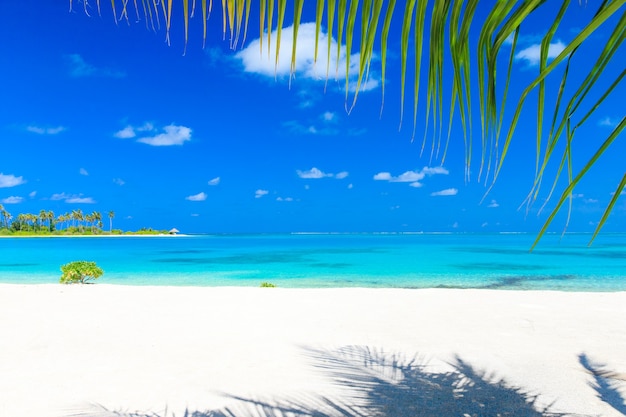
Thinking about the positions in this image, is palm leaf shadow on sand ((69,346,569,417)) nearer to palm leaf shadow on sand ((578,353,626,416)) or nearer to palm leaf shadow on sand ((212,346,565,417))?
palm leaf shadow on sand ((212,346,565,417))

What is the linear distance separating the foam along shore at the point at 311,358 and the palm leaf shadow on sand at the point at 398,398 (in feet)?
0.05

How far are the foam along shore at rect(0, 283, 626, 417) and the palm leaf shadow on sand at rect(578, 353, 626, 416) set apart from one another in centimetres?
2

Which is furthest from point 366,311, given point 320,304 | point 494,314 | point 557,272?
point 557,272

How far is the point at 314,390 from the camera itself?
12.1ft

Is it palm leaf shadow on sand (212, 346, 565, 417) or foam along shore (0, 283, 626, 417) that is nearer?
palm leaf shadow on sand (212, 346, 565, 417)

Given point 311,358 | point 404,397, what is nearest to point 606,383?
point 404,397

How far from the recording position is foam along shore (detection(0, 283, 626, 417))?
11.4 ft

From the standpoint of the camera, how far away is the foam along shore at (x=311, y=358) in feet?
11.4

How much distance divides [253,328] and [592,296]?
7333 millimetres

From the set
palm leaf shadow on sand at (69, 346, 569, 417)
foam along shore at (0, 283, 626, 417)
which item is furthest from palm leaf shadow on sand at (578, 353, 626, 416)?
palm leaf shadow on sand at (69, 346, 569, 417)

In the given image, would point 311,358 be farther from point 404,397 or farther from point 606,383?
point 606,383

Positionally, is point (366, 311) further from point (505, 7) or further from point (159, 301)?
point (505, 7)

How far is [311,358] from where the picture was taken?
184 inches

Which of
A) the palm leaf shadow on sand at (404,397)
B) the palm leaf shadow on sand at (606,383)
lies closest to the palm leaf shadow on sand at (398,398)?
the palm leaf shadow on sand at (404,397)
